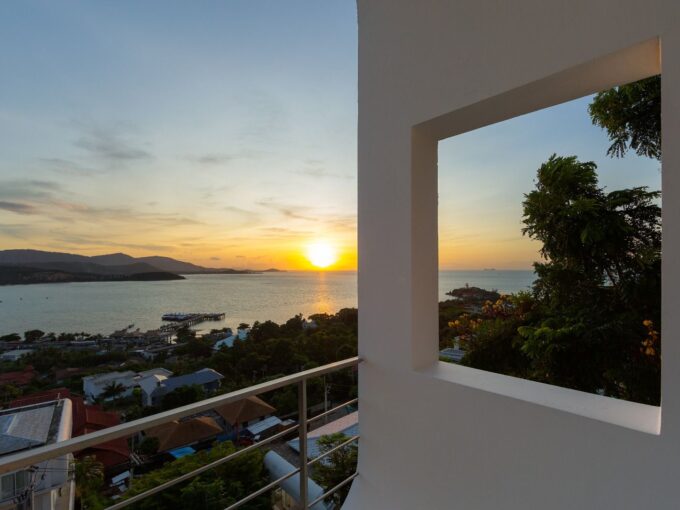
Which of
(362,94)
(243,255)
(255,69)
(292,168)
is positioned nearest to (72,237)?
(243,255)

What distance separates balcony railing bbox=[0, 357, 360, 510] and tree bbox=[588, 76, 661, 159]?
2623 millimetres

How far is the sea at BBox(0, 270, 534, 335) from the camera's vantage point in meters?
2.99

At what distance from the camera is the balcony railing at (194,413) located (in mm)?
652

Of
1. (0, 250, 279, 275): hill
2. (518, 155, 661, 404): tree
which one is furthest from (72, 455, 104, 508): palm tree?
(518, 155, 661, 404): tree

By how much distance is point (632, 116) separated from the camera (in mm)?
2473

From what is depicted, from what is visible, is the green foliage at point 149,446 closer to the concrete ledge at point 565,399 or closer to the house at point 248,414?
the house at point 248,414

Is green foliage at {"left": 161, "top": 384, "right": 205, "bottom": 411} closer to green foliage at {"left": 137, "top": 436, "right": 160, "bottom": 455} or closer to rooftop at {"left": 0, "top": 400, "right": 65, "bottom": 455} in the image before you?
green foliage at {"left": 137, "top": 436, "right": 160, "bottom": 455}

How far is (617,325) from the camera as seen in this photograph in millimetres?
2445

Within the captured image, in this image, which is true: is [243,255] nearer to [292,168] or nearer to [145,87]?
[292,168]

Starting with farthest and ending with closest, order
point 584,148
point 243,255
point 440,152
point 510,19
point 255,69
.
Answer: point 243,255
point 255,69
point 584,148
point 440,152
point 510,19

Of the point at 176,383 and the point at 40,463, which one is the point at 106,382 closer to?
the point at 176,383

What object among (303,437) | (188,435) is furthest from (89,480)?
(303,437)

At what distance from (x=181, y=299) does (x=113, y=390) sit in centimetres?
124

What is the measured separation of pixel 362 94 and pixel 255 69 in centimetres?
212
